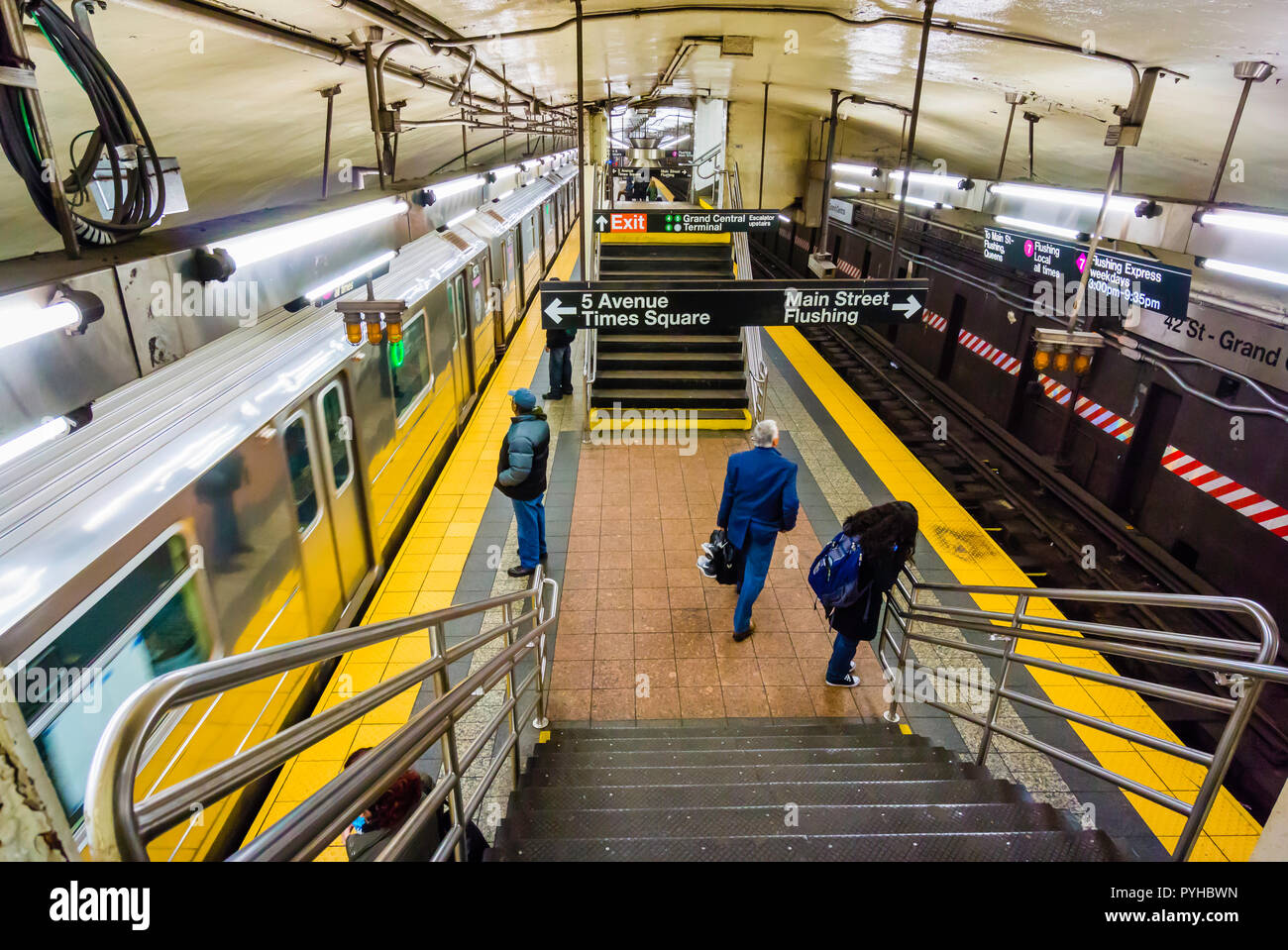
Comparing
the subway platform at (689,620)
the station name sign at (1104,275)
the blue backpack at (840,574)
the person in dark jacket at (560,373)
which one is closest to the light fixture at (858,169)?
the station name sign at (1104,275)

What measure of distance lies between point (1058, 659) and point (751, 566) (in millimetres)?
2255

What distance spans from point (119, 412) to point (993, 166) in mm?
10463

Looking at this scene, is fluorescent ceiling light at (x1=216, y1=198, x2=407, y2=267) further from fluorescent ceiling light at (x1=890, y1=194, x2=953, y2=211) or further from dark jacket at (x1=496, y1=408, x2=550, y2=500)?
fluorescent ceiling light at (x1=890, y1=194, x2=953, y2=211)

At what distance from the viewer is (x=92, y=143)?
2.19m

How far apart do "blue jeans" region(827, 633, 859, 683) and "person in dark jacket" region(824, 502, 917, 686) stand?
0.21 m

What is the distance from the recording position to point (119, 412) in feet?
10.4

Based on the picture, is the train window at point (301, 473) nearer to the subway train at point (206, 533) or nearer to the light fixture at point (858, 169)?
the subway train at point (206, 533)

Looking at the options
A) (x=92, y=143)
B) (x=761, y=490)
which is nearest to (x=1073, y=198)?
(x=761, y=490)

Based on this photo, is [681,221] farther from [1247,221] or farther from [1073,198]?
[1247,221]

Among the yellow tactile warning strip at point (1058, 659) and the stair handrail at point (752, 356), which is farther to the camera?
the stair handrail at point (752, 356)

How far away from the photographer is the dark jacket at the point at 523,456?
5465 mm

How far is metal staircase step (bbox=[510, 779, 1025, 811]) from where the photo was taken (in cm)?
320

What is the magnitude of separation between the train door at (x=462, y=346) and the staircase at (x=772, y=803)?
5.46 metres
